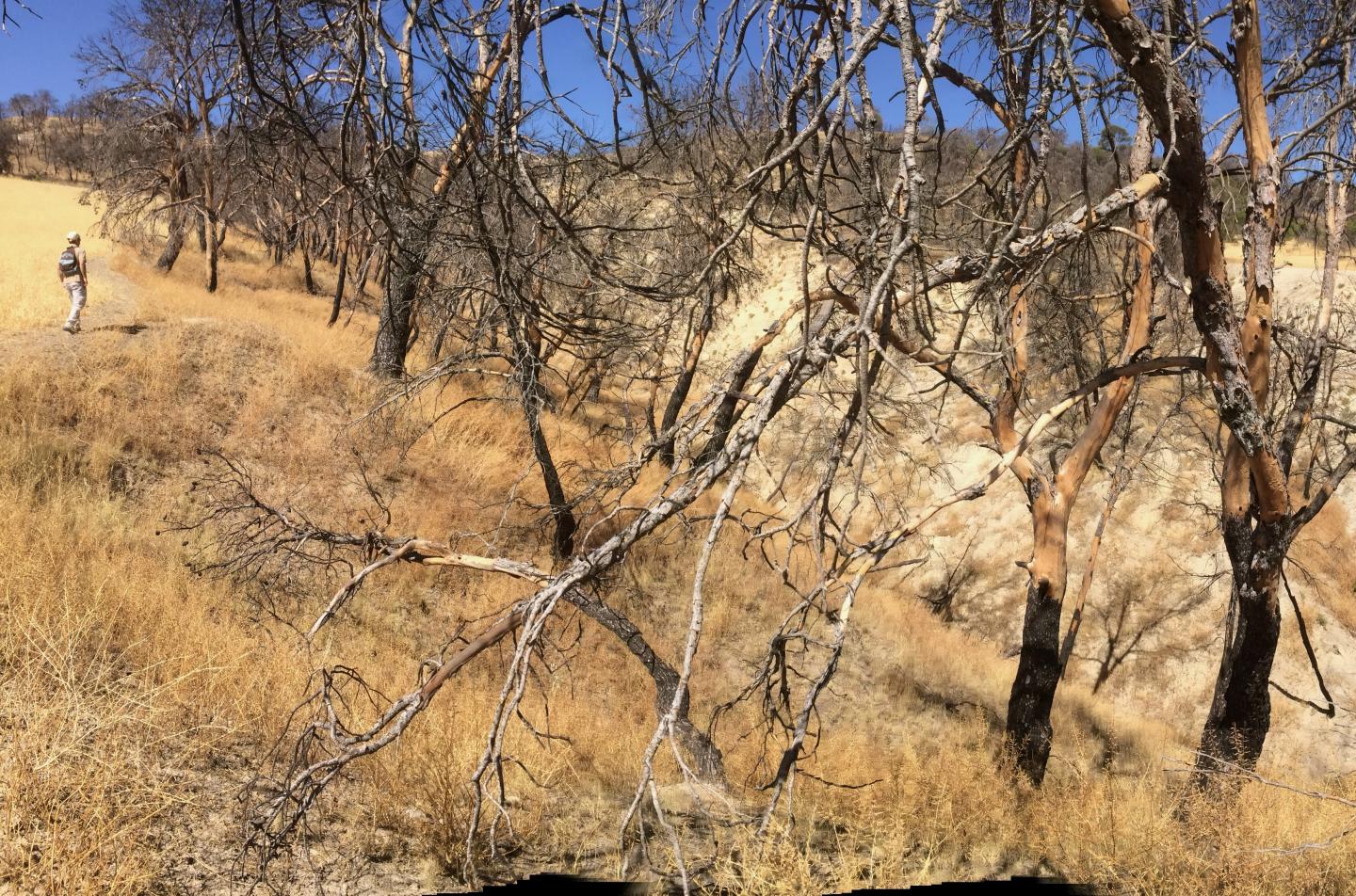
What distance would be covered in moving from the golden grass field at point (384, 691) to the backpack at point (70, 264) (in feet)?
2.94

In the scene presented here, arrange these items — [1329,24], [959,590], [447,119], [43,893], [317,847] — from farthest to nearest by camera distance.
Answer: [959,590] → [1329,24] → [317,847] → [43,893] → [447,119]

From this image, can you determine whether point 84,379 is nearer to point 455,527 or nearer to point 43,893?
point 455,527

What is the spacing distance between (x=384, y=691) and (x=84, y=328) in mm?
9473

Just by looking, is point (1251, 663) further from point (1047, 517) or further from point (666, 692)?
point (666, 692)

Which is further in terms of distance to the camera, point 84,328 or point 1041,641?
point 84,328

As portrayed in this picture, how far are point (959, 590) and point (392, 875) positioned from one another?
14816mm

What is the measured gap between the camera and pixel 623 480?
4.38m

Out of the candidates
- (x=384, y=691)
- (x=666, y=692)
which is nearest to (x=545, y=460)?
(x=384, y=691)

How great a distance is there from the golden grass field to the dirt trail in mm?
72

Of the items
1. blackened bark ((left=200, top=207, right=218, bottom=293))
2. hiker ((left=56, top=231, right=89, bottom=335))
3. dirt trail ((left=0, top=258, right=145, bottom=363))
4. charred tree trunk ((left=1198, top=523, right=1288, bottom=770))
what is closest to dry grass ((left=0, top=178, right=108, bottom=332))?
dirt trail ((left=0, top=258, right=145, bottom=363))

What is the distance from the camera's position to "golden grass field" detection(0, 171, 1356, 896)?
4383mm

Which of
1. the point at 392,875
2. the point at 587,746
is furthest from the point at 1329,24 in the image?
the point at 392,875

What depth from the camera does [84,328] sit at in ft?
43.8

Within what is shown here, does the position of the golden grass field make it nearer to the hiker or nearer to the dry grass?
the dry grass
